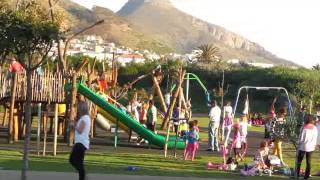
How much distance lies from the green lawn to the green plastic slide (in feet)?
8.03

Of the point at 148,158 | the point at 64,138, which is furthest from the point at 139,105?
the point at 148,158

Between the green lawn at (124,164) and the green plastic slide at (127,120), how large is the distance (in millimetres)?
2447

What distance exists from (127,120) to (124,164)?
19.9 ft

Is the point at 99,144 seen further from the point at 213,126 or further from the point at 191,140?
the point at 191,140

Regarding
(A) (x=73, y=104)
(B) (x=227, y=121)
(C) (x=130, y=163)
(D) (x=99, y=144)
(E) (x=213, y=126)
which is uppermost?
(A) (x=73, y=104)

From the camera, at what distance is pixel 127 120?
24844mm

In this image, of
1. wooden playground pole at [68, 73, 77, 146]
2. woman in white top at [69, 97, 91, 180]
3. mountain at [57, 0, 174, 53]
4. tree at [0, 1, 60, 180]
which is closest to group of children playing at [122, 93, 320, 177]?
wooden playground pole at [68, 73, 77, 146]

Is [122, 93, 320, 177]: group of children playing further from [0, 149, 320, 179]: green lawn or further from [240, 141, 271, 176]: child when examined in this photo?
[0, 149, 320, 179]: green lawn

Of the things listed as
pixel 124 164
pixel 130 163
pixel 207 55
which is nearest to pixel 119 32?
pixel 207 55

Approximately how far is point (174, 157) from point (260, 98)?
45574 millimetres

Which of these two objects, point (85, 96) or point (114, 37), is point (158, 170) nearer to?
point (85, 96)

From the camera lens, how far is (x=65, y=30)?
46.5 feet

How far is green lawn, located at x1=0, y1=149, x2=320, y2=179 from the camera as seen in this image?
1686 centimetres

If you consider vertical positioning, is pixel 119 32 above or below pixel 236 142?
above
